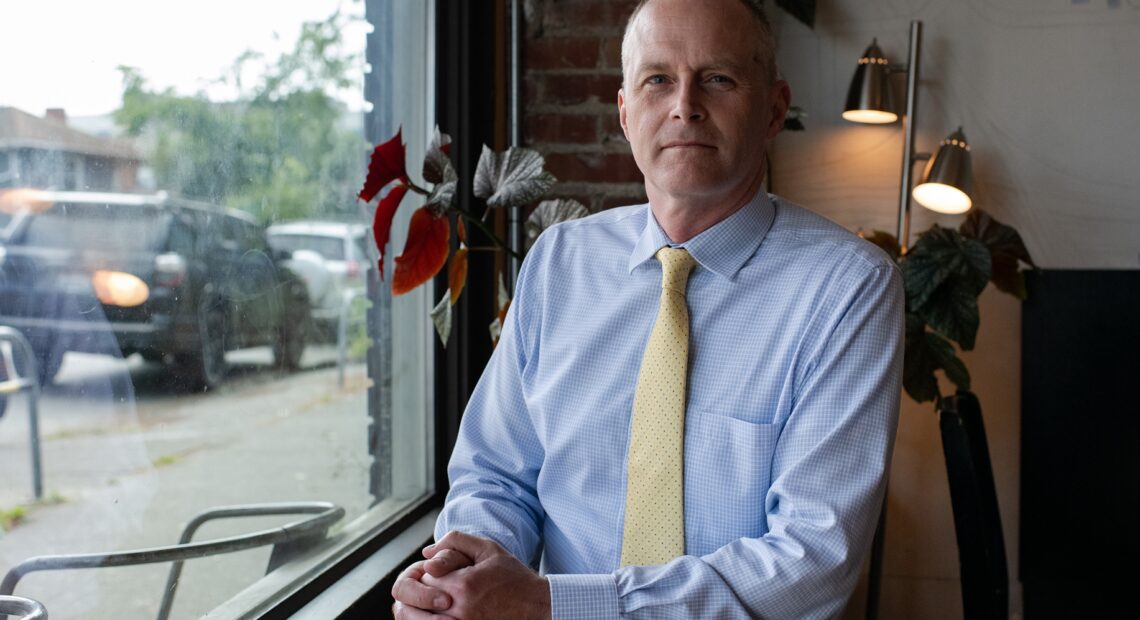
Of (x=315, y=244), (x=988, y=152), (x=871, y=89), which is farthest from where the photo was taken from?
(x=988, y=152)

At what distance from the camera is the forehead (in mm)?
1438

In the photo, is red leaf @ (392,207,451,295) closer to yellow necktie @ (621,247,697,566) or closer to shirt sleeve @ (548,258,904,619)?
yellow necktie @ (621,247,697,566)

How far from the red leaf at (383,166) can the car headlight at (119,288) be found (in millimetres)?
429

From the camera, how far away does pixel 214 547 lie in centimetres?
146

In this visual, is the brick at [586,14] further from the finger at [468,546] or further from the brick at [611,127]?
the finger at [468,546]

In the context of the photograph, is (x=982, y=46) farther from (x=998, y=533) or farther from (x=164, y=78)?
(x=164, y=78)

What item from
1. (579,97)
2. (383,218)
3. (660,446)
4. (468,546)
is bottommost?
(468,546)

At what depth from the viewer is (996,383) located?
278 centimetres

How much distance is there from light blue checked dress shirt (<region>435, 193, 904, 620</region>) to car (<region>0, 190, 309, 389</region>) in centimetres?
39

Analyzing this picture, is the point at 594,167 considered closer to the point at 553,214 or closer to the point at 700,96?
the point at 553,214

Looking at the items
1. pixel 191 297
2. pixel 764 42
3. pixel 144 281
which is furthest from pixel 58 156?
pixel 764 42

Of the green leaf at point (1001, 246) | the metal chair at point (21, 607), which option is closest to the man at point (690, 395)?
the metal chair at point (21, 607)

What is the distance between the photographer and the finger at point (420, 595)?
1.24 m

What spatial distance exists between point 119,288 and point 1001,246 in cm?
200
